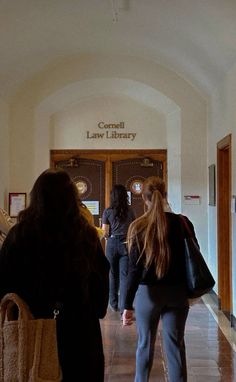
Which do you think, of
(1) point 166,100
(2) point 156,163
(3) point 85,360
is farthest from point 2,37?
(3) point 85,360

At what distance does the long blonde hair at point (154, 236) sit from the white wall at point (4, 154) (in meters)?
4.27

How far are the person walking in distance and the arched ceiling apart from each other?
65.1 inches

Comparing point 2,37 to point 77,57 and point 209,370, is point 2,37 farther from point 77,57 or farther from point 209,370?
point 209,370

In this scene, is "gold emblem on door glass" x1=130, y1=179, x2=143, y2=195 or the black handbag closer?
the black handbag

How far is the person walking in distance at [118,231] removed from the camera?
5.68 m

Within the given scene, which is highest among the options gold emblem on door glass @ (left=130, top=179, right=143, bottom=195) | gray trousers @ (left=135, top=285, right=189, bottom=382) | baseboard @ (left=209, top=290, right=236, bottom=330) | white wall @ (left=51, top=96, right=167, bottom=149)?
white wall @ (left=51, top=96, right=167, bottom=149)

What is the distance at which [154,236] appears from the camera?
280 centimetres

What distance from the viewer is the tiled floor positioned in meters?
3.86

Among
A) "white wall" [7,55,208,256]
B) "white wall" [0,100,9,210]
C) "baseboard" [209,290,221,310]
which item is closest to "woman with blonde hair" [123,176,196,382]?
"baseboard" [209,290,221,310]

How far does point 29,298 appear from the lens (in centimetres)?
188

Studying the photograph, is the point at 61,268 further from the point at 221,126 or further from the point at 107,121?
the point at 107,121

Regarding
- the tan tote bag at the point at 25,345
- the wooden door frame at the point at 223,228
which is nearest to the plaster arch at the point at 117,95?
the wooden door frame at the point at 223,228

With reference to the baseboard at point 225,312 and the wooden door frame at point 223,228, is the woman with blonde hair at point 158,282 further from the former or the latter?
the wooden door frame at point 223,228

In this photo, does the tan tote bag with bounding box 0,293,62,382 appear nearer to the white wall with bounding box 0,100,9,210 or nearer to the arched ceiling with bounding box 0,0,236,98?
the arched ceiling with bounding box 0,0,236,98
